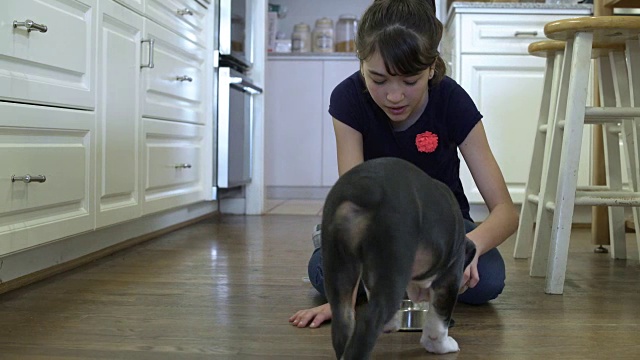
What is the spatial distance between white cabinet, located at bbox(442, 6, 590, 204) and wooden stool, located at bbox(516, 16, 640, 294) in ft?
3.54

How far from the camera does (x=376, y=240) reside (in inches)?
33.0

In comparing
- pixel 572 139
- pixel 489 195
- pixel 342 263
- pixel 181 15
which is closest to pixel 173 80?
pixel 181 15

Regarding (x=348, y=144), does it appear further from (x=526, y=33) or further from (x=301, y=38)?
(x=301, y=38)

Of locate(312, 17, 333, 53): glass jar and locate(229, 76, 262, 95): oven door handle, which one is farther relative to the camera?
locate(312, 17, 333, 53): glass jar

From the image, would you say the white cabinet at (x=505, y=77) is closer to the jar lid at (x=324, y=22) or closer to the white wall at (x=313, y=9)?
the jar lid at (x=324, y=22)

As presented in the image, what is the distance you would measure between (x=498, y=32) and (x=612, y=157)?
3.82ft

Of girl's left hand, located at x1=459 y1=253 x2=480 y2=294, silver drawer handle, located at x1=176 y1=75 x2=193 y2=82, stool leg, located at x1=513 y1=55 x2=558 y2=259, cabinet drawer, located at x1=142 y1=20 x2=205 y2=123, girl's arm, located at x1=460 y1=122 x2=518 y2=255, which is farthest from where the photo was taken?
silver drawer handle, located at x1=176 y1=75 x2=193 y2=82

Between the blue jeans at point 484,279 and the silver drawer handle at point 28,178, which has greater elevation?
the silver drawer handle at point 28,178

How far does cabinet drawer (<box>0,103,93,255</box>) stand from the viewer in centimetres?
162

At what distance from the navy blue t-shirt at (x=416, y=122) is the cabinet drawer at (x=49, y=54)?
722mm

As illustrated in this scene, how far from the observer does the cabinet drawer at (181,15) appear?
2.64 m

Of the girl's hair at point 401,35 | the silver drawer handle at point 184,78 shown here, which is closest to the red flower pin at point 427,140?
the girl's hair at point 401,35

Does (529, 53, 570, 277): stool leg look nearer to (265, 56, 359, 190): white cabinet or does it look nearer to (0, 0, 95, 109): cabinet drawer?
(0, 0, 95, 109): cabinet drawer

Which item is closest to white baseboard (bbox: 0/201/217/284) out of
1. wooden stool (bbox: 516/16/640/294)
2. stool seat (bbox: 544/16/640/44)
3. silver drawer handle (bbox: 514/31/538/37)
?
wooden stool (bbox: 516/16/640/294)
